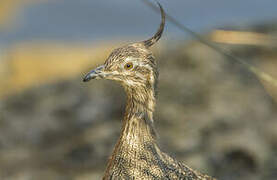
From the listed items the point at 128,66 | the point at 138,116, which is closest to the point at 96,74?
the point at 128,66

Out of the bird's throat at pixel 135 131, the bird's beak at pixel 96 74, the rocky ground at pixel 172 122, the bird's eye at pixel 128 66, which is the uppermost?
the rocky ground at pixel 172 122

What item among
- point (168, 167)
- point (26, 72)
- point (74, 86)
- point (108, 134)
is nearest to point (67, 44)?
point (26, 72)

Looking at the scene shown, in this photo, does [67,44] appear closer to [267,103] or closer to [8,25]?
[8,25]

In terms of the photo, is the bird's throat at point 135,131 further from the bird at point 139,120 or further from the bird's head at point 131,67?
the bird's head at point 131,67

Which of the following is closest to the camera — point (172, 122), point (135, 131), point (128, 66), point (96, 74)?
point (96, 74)

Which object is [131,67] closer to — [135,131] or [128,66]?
[128,66]

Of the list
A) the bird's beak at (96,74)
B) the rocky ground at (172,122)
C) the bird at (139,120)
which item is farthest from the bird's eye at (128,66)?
the rocky ground at (172,122)

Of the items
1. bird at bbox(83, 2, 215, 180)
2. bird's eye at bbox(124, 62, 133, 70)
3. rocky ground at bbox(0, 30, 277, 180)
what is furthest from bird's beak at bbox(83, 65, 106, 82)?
rocky ground at bbox(0, 30, 277, 180)

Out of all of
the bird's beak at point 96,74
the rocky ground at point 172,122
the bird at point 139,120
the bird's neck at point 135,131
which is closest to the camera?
the bird's beak at point 96,74
